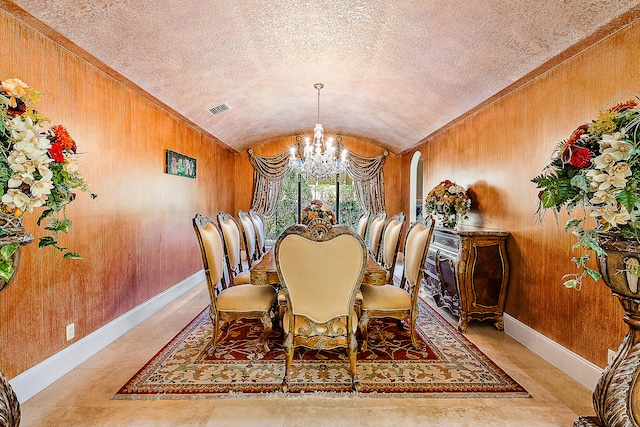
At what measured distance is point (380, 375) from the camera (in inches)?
95.7

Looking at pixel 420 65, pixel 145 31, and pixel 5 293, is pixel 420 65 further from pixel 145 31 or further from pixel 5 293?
pixel 5 293

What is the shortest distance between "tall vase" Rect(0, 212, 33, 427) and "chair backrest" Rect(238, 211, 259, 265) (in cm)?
250

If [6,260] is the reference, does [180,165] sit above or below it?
above

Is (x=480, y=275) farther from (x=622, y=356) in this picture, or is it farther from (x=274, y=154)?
(x=274, y=154)

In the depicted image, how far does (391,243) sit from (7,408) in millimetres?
2884

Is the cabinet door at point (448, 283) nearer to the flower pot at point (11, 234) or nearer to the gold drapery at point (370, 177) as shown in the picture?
the flower pot at point (11, 234)

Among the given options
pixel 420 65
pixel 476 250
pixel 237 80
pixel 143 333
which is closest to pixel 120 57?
pixel 237 80

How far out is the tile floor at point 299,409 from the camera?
1.92m

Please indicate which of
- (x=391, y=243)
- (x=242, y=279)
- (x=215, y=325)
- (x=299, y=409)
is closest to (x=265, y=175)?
(x=242, y=279)

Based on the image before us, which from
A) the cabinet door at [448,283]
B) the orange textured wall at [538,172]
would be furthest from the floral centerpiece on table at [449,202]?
the cabinet door at [448,283]

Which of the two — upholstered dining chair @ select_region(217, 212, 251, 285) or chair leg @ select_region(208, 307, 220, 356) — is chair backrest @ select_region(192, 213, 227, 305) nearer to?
chair leg @ select_region(208, 307, 220, 356)

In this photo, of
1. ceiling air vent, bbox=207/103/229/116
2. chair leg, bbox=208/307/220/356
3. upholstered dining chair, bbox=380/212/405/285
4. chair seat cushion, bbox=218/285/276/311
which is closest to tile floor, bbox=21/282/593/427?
chair leg, bbox=208/307/220/356

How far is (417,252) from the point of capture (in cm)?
278

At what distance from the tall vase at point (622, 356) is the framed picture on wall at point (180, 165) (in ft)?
14.1
